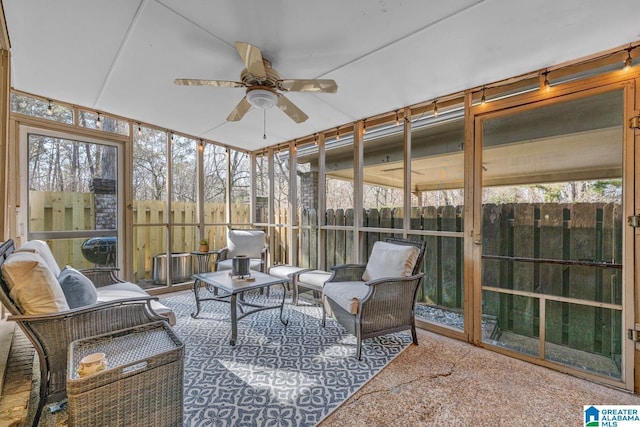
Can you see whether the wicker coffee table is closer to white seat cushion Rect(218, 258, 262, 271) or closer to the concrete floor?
white seat cushion Rect(218, 258, 262, 271)

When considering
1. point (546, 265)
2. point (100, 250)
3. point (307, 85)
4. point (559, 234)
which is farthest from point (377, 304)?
point (100, 250)

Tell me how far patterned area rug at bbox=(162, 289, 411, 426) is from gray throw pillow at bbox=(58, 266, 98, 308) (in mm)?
923

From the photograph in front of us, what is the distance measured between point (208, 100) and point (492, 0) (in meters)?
2.75

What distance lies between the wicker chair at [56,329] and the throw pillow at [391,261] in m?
2.26

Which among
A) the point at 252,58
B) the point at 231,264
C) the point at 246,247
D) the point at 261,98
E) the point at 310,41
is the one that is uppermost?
the point at 310,41

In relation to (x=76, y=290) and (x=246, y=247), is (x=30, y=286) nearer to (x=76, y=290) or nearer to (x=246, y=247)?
(x=76, y=290)

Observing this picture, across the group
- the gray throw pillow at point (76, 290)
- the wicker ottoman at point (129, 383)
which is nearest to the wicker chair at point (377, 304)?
the wicker ottoman at point (129, 383)

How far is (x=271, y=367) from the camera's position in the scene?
2295 millimetres

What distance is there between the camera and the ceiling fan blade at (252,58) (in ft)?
6.00

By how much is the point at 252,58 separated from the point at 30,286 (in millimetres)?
1958

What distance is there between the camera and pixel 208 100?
10.3 ft

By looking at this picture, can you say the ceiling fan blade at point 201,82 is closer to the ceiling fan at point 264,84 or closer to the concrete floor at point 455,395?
the ceiling fan at point 264,84

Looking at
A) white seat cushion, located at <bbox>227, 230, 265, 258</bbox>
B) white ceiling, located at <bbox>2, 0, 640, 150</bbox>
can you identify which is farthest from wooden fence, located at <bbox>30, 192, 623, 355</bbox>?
white seat cushion, located at <bbox>227, 230, 265, 258</bbox>

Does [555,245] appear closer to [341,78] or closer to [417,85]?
[417,85]
